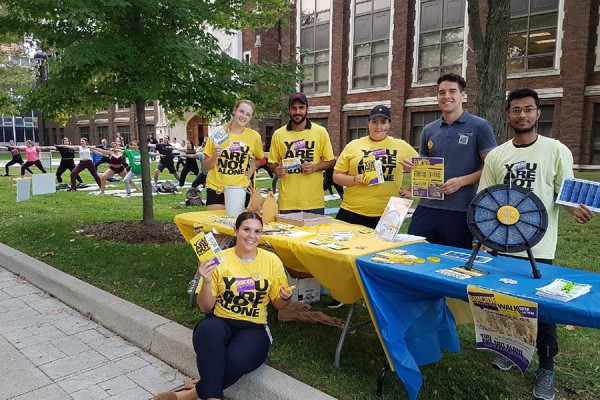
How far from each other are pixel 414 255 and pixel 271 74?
201 inches

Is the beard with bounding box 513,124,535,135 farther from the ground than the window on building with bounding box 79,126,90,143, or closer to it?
closer to it

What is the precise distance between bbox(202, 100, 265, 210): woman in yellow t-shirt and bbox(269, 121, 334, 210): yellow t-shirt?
12.6 inches

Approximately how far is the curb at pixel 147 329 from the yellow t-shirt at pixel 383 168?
177 centimetres

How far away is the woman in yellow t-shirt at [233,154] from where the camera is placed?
469 cm

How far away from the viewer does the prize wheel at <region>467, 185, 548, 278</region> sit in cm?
254

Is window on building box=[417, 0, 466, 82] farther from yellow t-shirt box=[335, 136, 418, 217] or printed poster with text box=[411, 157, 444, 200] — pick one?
printed poster with text box=[411, 157, 444, 200]

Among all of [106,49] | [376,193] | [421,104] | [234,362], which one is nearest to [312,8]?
[421,104]

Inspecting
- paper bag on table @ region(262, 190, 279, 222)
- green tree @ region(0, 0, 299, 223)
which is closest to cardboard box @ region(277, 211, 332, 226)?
paper bag on table @ region(262, 190, 279, 222)

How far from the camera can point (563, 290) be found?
230 centimetres

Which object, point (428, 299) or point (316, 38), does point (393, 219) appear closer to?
point (428, 299)

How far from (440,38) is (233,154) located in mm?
20644

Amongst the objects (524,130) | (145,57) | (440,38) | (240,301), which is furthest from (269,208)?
(440,38)

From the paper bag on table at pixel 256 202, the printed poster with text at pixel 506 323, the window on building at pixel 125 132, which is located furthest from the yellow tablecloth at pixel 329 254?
the window on building at pixel 125 132

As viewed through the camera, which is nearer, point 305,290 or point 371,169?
point 371,169
